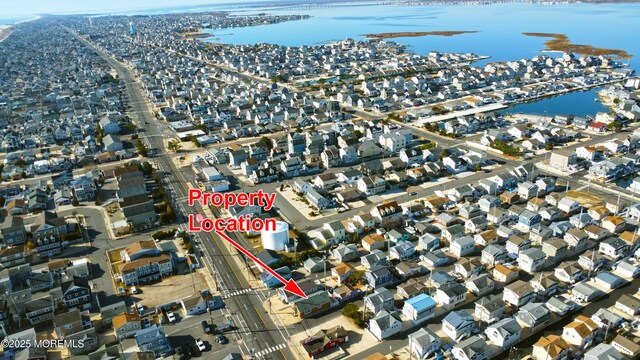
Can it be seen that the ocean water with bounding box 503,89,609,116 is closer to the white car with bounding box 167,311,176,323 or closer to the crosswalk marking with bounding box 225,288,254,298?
the crosswalk marking with bounding box 225,288,254,298

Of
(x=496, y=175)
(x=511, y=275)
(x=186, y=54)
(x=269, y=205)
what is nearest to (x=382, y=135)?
(x=496, y=175)

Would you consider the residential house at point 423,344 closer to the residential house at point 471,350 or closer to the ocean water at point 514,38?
the residential house at point 471,350

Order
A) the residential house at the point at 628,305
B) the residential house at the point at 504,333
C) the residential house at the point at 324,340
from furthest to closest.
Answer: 1. the residential house at the point at 628,305
2. the residential house at the point at 324,340
3. the residential house at the point at 504,333

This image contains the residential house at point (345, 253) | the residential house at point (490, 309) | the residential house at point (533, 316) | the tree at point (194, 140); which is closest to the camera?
the residential house at point (533, 316)

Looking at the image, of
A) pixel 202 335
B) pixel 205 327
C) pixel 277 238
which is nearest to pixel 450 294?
pixel 277 238

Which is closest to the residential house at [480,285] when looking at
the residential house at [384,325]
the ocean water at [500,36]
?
the residential house at [384,325]

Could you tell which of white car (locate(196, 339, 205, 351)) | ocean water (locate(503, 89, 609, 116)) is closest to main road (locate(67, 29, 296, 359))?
white car (locate(196, 339, 205, 351))

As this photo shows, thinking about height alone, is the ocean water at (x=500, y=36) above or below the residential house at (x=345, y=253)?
above

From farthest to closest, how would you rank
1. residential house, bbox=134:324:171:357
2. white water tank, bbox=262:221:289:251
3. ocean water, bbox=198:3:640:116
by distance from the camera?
ocean water, bbox=198:3:640:116 → white water tank, bbox=262:221:289:251 → residential house, bbox=134:324:171:357

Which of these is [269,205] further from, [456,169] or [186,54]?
[186,54]
